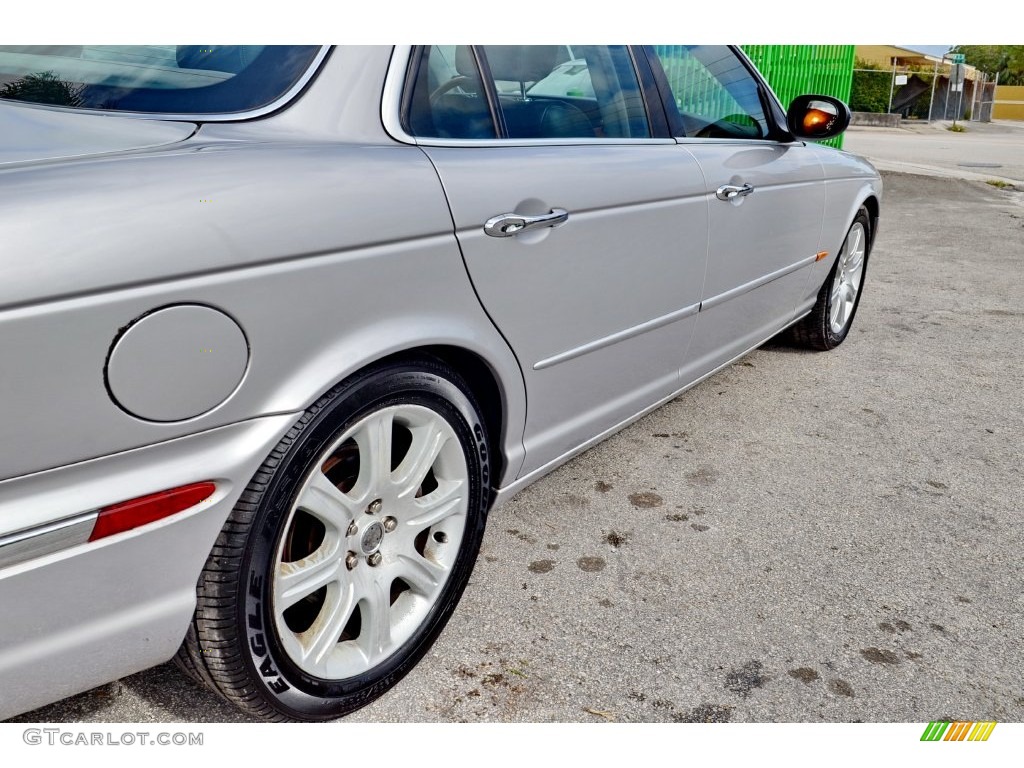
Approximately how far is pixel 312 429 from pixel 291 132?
57 centimetres

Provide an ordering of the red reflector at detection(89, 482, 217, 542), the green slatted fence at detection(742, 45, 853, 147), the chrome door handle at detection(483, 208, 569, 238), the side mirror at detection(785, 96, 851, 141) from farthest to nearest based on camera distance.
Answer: the green slatted fence at detection(742, 45, 853, 147)
the side mirror at detection(785, 96, 851, 141)
the chrome door handle at detection(483, 208, 569, 238)
the red reflector at detection(89, 482, 217, 542)

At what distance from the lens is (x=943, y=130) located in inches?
1291

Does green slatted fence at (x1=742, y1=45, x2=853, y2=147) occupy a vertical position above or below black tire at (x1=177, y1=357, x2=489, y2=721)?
above

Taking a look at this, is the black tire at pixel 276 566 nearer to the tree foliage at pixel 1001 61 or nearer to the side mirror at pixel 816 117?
the side mirror at pixel 816 117

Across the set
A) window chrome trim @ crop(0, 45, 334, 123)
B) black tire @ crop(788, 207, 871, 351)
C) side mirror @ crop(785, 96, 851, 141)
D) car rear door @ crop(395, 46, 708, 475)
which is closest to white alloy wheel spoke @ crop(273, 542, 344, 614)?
car rear door @ crop(395, 46, 708, 475)

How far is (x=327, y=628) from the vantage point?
1.82m

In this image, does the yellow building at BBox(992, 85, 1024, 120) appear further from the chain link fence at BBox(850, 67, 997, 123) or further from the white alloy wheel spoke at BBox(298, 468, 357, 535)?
the white alloy wheel spoke at BBox(298, 468, 357, 535)

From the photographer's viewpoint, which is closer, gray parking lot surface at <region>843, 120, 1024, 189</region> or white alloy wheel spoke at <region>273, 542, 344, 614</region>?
white alloy wheel spoke at <region>273, 542, 344, 614</region>

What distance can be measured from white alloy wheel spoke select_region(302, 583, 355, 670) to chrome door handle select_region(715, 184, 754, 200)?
5.72ft

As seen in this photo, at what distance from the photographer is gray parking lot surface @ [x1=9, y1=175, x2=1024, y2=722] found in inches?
78.0

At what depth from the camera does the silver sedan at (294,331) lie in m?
1.31
